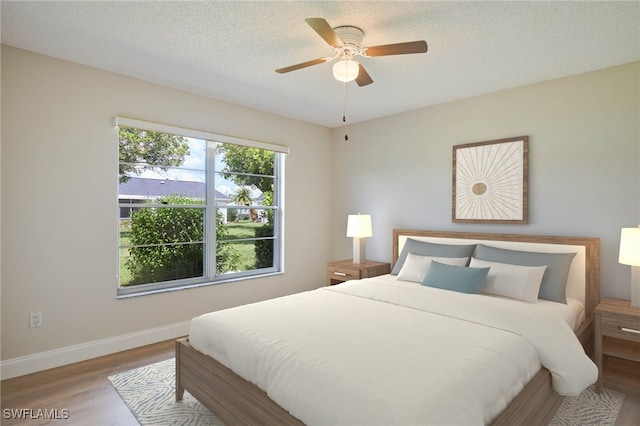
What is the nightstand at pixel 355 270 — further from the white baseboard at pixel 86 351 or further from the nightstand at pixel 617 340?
the nightstand at pixel 617 340

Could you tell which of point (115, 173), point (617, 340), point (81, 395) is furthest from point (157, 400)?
point (617, 340)

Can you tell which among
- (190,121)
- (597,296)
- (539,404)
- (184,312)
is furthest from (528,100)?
(184,312)

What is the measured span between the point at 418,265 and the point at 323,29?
2331 millimetres

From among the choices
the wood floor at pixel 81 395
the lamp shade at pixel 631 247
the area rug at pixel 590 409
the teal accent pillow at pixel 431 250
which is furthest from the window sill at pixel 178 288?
the lamp shade at pixel 631 247

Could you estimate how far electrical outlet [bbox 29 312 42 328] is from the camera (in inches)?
109

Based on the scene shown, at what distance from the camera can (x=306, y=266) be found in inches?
191

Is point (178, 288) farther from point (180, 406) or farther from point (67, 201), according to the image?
point (180, 406)

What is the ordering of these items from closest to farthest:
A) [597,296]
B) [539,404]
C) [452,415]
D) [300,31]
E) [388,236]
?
[452,415], [539,404], [300,31], [597,296], [388,236]

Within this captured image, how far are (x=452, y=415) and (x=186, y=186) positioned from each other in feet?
10.9

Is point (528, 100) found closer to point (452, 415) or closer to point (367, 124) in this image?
point (367, 124)

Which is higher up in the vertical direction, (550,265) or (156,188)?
(156,188)

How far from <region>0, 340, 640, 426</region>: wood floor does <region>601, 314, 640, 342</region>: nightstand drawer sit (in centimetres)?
42

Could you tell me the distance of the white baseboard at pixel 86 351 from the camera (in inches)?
105

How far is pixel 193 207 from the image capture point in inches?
150
